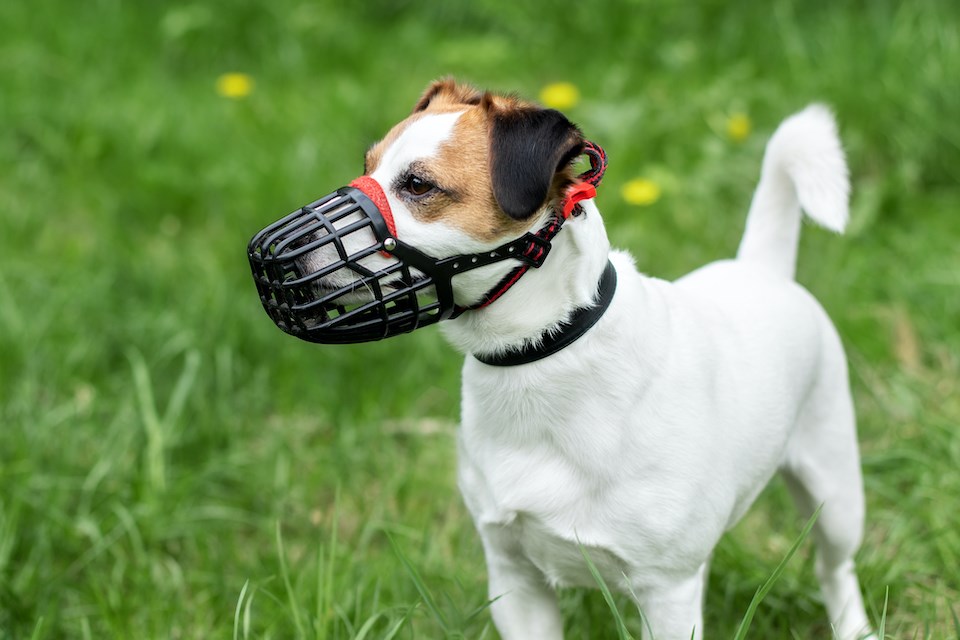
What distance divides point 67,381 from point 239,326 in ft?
2.07

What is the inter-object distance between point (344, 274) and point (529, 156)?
427 mm

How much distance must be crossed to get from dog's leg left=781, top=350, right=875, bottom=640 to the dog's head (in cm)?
111

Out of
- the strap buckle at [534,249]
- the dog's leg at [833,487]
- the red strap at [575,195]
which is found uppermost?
the red strap at [575,195]

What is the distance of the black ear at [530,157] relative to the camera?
205 centimetres

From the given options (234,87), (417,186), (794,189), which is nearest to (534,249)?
(417,186)

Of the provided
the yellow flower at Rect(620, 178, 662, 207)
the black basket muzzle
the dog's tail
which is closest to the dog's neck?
the black basket muzzle

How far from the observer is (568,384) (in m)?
2.23

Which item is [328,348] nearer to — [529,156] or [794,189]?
[794,189]

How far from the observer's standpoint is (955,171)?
4980mm

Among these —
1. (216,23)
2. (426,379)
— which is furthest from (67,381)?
(216,23)

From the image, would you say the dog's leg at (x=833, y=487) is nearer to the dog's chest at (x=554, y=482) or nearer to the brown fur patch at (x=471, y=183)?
the dog's chest at (x=554, y=482)

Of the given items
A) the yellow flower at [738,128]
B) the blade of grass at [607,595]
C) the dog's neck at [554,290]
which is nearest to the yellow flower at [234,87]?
the yellow flower at [738,128]

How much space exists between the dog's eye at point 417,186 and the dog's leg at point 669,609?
3.15ft

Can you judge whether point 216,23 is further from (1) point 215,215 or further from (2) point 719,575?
(2) point 719,575
